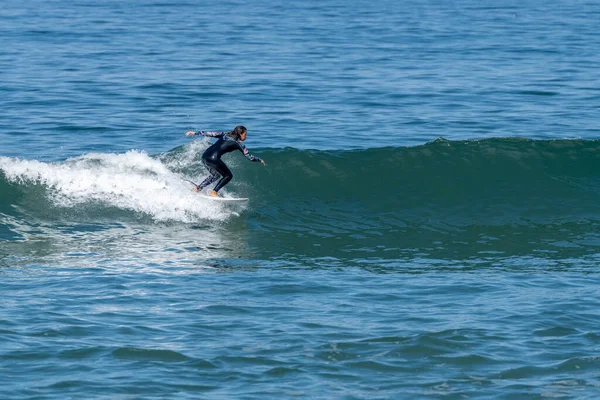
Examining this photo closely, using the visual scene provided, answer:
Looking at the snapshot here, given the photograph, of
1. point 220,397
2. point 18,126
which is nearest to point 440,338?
point 220,397

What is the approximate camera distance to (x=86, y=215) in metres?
19.1

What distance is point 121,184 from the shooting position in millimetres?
20188

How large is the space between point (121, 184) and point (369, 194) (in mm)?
5372

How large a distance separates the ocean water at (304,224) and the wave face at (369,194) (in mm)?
66

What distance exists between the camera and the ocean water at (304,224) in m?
11.2

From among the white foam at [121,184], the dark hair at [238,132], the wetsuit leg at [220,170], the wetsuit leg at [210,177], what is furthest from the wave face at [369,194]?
the dark hair at [238,132]

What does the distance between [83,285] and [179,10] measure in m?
48.2

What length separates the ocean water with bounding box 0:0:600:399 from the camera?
443 inches

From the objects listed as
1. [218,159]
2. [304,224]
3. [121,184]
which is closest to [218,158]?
[218,159]

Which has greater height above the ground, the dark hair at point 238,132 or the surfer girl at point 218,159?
the dark hair at point 238,132

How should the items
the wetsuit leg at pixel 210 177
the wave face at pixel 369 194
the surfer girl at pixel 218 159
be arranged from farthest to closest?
1. the wetsuit leg at pixel 210 177
2. the surfer girl at pixel 218 159
3. the wave face at pixel 369 194

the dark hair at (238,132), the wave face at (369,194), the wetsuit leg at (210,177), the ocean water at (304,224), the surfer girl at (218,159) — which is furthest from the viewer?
the wetsuit leg at (210,177)

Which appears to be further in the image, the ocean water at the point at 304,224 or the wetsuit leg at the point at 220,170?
the wetsuit leg at the point at 220,170

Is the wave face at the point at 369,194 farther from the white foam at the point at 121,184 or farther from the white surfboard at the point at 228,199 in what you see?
the white surfboard at the point at 228,199
